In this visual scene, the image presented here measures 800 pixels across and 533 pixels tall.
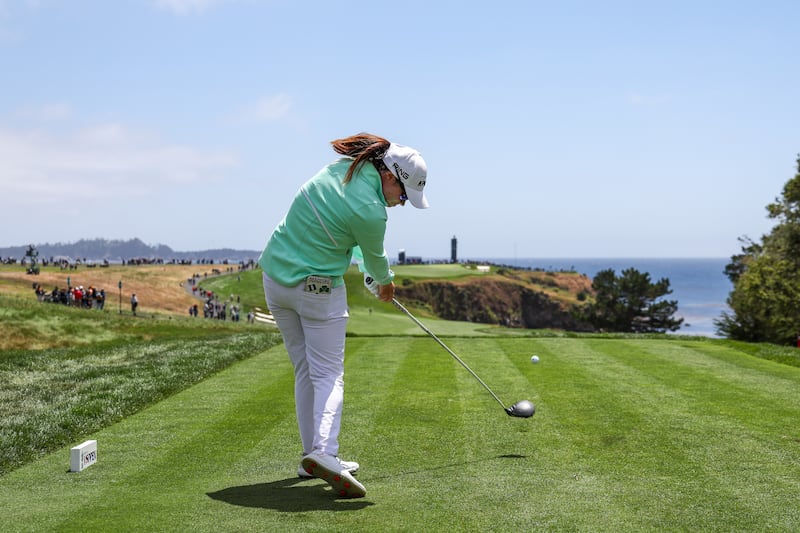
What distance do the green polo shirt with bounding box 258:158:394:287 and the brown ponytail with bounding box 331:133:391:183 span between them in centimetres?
5

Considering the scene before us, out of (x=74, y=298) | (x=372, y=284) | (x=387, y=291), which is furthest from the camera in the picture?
(x=74, y=298)

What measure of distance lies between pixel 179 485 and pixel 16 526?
4.31ft

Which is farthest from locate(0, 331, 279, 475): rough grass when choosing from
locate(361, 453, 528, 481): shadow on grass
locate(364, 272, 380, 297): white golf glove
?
locate(364, 272, 380, 297): white golf glove

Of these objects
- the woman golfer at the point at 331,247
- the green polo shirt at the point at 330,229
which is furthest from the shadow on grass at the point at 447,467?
the green polo shirt at the point at 330,229

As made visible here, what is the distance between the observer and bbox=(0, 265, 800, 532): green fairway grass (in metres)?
4.84

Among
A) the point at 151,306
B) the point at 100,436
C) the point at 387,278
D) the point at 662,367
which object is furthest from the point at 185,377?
the point at 151,306

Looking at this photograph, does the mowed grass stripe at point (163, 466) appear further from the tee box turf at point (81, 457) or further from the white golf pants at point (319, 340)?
the white golf pants at point (319, 340)

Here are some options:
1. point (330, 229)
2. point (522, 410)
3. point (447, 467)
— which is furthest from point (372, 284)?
point (522, 410)

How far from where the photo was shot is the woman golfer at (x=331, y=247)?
5.46 metres

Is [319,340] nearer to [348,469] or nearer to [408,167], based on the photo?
[348,469]

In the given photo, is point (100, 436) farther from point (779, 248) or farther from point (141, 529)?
point (779, 248)

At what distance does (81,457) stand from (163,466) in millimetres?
701

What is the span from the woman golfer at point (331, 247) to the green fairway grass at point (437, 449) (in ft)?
2.62

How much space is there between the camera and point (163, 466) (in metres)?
6.37
